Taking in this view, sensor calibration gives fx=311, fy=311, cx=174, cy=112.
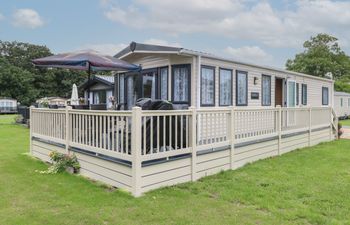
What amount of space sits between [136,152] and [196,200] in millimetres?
1003

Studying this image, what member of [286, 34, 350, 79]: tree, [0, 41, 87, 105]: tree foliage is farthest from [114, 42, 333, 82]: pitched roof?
[0, 41, 87, 105]: tree foliage

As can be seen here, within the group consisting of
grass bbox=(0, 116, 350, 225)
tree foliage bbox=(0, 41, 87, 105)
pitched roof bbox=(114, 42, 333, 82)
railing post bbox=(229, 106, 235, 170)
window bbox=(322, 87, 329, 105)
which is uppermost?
tree foliage bbox=(0, 41, 87, 105)

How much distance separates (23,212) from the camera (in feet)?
11.7

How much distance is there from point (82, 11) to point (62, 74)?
91.2ft

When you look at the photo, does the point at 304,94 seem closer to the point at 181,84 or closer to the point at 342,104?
the point at 181,84

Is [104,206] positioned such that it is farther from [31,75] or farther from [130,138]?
[31,75]

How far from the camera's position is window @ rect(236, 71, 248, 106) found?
30.9 ft

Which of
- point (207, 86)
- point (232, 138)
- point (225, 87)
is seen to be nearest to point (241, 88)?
point (225, 87)

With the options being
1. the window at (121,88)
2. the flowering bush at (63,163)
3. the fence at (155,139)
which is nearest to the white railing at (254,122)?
the fence at (155,139)

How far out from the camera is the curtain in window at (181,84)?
813 centimetres

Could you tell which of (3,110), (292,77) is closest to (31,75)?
(3,110)

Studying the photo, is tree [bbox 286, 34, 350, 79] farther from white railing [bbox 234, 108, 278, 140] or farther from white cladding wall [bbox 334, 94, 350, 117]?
white railing [bbox 234, 108, 278, 140]

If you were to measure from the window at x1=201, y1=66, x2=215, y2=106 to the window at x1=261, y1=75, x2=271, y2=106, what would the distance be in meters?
2.89

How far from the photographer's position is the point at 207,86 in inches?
328
